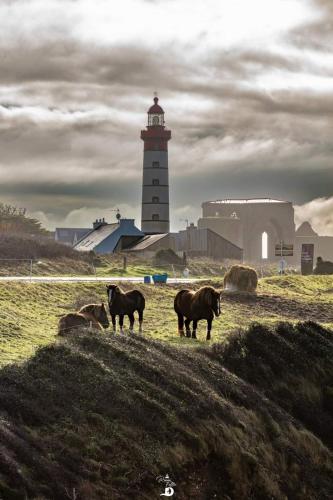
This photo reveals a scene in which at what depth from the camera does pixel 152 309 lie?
134 feet

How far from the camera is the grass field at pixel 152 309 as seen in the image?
98.8 feet

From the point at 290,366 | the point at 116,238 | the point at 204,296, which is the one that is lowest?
the point at 290,366

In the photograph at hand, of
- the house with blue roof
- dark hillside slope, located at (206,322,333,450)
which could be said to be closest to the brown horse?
dark hillside slope, located at (206,322,333,450)

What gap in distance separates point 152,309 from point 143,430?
20550 mm

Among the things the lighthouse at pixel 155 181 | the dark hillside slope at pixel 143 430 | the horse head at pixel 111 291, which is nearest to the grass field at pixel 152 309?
the horse head at pixel 111 291

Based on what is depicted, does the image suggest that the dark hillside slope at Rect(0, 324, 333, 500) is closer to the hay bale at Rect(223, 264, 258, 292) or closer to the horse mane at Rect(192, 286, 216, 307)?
the horse mane at Rect(192, 286, 216, 307)

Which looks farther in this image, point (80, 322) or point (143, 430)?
point (80, 322)

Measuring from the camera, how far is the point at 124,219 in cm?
9488

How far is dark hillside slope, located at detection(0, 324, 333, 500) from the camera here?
17766 millimetres

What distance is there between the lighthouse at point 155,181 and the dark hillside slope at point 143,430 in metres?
71.7

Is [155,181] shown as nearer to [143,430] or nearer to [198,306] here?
[198,306]

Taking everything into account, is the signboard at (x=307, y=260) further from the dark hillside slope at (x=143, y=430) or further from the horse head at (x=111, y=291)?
the dark hillside slope at (x=143, y=430)

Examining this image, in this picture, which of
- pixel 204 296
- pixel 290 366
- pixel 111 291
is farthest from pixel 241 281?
pixel 111 291

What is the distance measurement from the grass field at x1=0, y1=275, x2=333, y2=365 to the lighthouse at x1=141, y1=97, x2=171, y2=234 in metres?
→ 43.1
